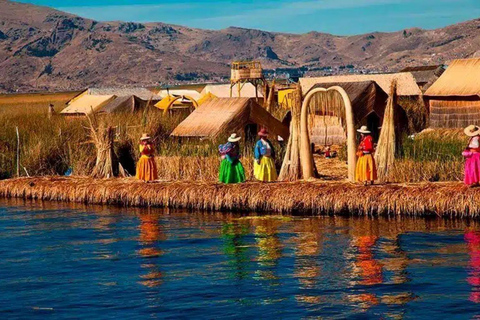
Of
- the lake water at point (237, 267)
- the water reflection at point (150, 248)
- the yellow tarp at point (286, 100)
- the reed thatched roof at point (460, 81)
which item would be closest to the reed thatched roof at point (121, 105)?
the yellow tarp at point (286, 100)

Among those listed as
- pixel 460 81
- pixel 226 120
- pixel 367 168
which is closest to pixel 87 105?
pixel 460 81

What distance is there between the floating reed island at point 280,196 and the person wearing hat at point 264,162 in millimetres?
558

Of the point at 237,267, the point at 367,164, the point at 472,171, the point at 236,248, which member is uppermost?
the point at 367,164

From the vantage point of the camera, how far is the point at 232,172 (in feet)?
54.5

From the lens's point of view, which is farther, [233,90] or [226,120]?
[233,90]

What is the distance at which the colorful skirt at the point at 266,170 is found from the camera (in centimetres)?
1694

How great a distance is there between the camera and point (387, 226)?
14250 millimetres

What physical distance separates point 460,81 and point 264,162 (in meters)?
10.1

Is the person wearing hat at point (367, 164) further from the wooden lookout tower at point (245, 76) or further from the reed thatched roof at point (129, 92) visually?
the wooden lookout tower at point (245, 76)

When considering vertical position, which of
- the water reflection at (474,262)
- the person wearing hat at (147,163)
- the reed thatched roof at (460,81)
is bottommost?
the water reflection at (474,262)

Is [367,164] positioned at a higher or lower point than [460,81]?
lower

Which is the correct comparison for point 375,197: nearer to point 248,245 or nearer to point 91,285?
point 248,245

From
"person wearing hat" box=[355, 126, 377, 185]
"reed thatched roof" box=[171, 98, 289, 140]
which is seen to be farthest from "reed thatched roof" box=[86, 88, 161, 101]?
"person wearing hat" box=[355, 126, 377, 185]

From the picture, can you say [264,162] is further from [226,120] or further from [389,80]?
[389,80]
